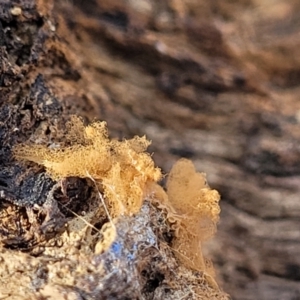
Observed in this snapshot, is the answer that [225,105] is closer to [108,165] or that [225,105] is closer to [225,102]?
[225,102]

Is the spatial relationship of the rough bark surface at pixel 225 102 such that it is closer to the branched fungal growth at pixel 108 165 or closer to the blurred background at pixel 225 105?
the blurred background at pixel 225 105

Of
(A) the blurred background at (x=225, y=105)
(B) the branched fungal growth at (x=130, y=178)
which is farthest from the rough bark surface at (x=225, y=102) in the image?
(B) the branched fungal growth at (x=130, y=178)

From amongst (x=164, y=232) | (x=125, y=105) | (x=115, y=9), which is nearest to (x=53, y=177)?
(x=164, y=232)

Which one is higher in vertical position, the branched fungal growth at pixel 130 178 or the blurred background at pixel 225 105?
the blurred background at pixel 225 105

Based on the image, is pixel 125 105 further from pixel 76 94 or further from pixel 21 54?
pixel 21 54

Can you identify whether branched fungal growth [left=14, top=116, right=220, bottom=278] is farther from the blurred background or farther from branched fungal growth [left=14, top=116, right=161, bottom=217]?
the blurred background

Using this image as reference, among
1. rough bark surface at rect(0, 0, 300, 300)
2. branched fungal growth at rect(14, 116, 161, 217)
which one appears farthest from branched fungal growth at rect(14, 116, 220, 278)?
rough bark surface at rect(0, 0, 300, 300)

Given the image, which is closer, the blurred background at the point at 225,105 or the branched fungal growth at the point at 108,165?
the branched fungal growth at the point at 108,165
